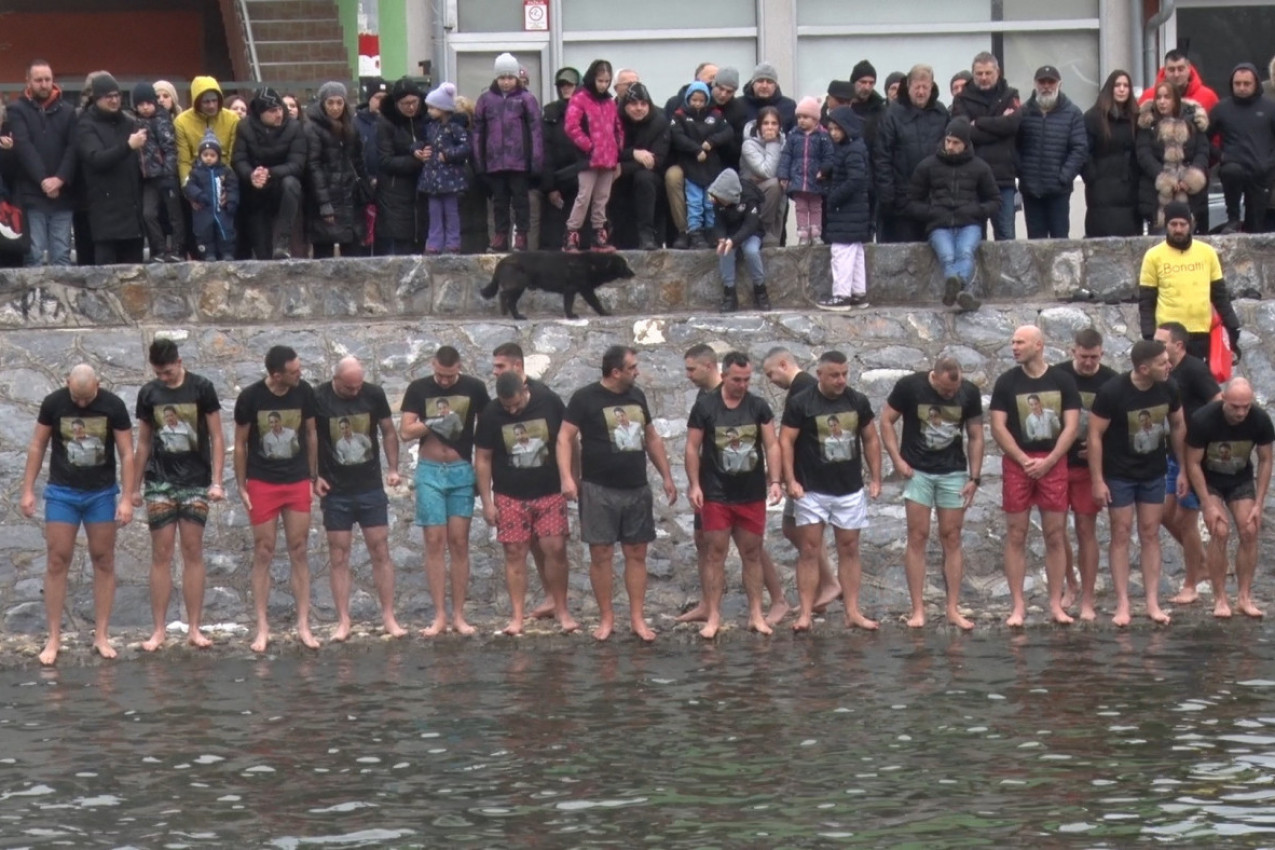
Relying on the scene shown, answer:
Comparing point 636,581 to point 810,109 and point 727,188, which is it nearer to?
point 727,188

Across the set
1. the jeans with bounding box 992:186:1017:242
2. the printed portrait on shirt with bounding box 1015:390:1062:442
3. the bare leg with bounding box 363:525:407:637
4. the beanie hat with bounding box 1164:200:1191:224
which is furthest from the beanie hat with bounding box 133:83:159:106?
the beanie hat with bounding box 1164:200:1191:224

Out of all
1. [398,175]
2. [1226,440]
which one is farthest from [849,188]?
[1226,440]

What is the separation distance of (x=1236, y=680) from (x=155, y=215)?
9.38 m

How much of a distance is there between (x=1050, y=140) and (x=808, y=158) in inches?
76.1

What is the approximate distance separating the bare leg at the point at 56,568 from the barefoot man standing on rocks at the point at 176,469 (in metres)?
0.47

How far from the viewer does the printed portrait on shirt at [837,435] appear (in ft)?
49.0

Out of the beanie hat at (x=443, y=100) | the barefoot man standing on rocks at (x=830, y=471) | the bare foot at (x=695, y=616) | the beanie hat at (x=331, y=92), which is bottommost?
the bare foot at (x=695, y=616)

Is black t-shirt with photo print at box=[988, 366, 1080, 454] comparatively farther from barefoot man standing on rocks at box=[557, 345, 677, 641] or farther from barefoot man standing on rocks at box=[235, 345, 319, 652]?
barefoot man standing on rocks at box=[235, 345, 319, 652]

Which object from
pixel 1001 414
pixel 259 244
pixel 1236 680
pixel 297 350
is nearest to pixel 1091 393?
pixel 1001 414

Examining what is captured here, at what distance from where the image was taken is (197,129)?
733 inches

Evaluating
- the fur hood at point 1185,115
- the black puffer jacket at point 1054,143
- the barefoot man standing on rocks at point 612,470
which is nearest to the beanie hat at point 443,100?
the black puffer jacket at point 1054,143

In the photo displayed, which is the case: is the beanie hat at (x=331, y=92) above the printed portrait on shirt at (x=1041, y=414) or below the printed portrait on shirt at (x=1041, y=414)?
above

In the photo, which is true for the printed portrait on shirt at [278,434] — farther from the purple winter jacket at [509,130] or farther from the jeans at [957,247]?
the jeans at [957,247]

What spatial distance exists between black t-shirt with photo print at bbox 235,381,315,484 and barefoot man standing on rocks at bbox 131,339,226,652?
19cm
